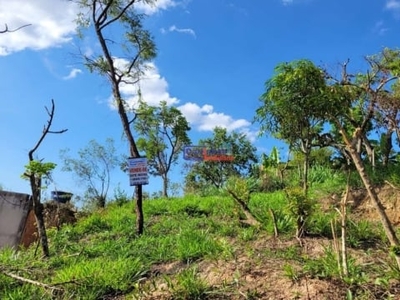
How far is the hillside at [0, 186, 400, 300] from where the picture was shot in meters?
4.62

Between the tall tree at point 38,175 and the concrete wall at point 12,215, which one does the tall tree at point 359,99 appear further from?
the concrete wall at point 12,215

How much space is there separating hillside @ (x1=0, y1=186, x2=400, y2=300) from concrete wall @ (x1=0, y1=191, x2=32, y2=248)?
187cm

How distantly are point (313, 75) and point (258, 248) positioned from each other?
413cm

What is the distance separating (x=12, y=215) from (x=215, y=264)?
243 inches

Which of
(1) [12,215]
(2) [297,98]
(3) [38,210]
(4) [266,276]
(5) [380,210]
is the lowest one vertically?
(4) [266,276]

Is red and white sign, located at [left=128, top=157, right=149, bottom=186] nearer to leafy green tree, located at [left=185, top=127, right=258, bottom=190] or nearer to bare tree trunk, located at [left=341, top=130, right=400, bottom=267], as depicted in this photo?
bare tree trunk, located at [left=341, top=130, right=400, bottom=267]

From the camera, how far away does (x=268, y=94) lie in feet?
30.5

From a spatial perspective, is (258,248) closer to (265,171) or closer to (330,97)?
(330,97)

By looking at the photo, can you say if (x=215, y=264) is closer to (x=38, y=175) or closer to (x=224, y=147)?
(x=38, y=175)

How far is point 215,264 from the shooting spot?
545 cm

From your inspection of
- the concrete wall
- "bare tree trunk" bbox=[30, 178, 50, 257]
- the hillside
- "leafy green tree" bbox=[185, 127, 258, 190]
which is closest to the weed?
the hillside

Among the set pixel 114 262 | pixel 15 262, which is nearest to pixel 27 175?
pixel 15 262

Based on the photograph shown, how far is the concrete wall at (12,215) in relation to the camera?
32.7 ft

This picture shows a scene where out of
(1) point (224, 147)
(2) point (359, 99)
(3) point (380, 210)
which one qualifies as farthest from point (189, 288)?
(1) point (224, 147)
